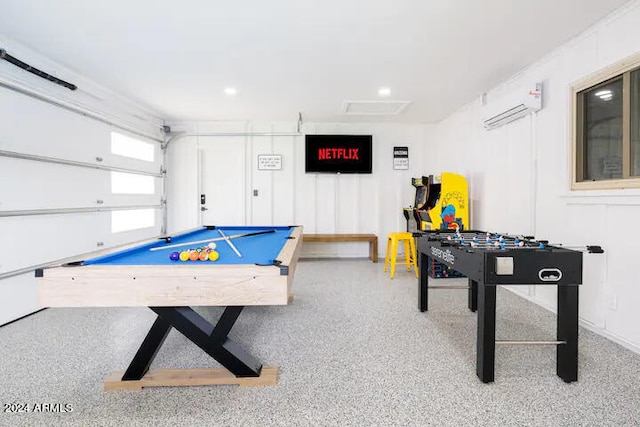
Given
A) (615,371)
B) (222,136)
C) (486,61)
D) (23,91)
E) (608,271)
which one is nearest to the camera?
(615,371)

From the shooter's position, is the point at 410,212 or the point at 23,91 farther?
the point at 410,212

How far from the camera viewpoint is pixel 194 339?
190 centimetres

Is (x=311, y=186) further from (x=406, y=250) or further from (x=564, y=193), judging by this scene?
(x=564, y=193)

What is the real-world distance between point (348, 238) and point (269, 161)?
2044 millimetres

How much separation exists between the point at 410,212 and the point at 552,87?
2584 millimetres

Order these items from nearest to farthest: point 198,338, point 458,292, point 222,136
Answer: point 198,338 < point 458,292 < point 222,136

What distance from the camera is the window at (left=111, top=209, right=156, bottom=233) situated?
4536 millimetres

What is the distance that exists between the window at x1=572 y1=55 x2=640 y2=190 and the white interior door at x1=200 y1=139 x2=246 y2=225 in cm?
489

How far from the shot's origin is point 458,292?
390 cm

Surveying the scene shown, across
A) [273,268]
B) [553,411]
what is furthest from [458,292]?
[273,268]

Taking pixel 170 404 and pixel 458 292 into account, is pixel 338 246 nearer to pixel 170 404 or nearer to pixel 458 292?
pixel 458 292

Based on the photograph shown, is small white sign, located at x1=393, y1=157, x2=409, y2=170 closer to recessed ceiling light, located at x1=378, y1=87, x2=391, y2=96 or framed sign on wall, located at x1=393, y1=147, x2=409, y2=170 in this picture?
framed sign on wall, located at x1=393, y1=147, x2=409, y2=170

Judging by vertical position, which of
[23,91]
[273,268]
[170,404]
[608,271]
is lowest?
[170,404]

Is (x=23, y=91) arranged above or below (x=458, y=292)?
above
